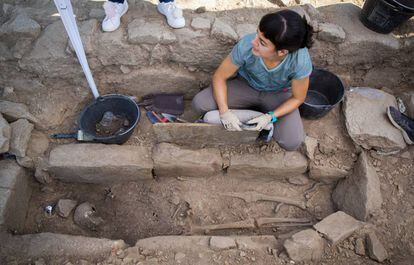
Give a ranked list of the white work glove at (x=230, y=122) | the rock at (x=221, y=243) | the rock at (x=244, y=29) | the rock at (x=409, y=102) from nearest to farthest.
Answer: the rock at (x=221, y=243) → the white work glove at (x=230, y=122) → the rock at (x=244, y=29) → the rock at (x=409, y=102)

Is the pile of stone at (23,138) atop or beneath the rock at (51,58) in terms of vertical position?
beneath

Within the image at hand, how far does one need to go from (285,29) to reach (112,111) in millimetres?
1821

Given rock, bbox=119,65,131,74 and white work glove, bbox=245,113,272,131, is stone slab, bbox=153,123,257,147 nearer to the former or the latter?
white work glove, bbox=245,113,272,131

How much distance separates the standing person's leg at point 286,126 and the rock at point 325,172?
0.87 ft

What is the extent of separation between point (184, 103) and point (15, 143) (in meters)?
1.54

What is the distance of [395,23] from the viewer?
3068mm

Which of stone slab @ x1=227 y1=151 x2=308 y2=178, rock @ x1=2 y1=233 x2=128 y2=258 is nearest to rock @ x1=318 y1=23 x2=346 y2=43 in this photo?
stone slab @ x1=227 y1=151 x2=308 y2=178

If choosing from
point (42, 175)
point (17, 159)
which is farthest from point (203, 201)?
point (17, 159)

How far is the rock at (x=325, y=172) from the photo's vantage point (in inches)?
120

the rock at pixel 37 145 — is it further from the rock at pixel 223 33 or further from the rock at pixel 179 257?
the rock at pixel 223 33

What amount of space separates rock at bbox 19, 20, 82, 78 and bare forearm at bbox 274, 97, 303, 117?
5.94 feet

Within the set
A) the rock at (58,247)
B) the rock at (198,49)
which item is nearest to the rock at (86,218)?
the rock at (58,247)

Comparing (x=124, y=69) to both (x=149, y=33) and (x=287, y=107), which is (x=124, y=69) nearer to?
(x=149, y=33)

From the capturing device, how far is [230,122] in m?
2.79
